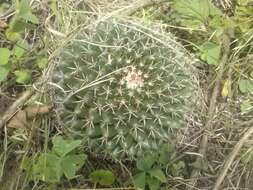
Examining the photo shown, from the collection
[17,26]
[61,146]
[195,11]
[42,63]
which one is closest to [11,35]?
[17,26]

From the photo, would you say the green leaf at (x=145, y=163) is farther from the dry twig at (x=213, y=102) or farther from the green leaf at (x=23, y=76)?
the green leaf at (x=23, y=76)

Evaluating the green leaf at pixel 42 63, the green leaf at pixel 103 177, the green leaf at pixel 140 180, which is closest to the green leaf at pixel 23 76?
the green leaf at pixel 42 63

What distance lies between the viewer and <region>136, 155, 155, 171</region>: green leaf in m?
1.95

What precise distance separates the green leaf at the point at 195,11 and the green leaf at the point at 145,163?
69 cm

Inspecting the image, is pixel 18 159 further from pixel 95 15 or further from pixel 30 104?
pixel 95 15

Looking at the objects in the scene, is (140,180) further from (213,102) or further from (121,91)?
(213,102)

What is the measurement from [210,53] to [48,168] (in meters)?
0.90

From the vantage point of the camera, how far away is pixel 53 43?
7.29 ft

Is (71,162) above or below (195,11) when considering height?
below

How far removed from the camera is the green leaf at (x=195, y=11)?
2.30 m

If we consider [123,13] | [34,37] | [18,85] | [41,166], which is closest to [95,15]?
[123,13]

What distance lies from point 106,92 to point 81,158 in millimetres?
260

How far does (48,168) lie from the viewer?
1.87 meters

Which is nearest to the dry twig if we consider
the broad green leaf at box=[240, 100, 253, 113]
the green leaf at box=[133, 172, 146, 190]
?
the broad green leaf at box=[240, 100, 253, 113]
